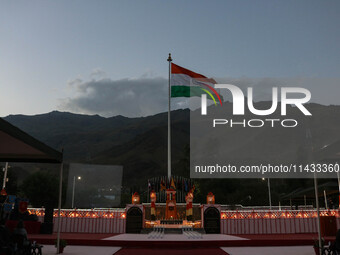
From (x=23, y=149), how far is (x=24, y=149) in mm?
49

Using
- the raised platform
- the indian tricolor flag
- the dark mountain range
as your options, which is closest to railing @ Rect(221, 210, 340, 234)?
the raised platform

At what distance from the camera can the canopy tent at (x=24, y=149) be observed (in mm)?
7939

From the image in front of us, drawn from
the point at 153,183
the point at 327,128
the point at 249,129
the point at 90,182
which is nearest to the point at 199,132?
the point at 249,129

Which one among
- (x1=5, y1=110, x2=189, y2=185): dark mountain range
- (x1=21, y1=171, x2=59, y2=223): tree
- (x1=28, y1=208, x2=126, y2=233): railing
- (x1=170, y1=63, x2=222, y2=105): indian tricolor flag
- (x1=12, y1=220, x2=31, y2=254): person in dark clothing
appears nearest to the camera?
(x1=12, y1=220, x2=31, y2=254): person in dark clothing

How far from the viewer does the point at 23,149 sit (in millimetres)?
10062

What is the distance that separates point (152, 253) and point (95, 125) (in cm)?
18425

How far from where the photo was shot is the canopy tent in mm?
7939

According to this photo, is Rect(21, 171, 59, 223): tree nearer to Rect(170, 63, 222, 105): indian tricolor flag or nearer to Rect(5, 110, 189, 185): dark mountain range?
Rect(170, 63, 222, 105): indian tricolor flag

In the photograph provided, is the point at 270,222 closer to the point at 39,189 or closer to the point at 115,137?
the point at 39,189

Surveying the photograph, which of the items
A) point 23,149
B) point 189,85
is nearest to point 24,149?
point 23,149

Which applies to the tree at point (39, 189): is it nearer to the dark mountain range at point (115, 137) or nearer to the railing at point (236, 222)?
the railing at point (236, 222)

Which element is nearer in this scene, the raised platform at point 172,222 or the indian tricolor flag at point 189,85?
the raised platform at point 172,222

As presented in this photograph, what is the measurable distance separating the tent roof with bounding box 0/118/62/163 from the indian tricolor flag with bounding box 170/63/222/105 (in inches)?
512

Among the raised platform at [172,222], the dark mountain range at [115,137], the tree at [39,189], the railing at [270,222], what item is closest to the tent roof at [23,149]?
the raised platform at [172,222]
